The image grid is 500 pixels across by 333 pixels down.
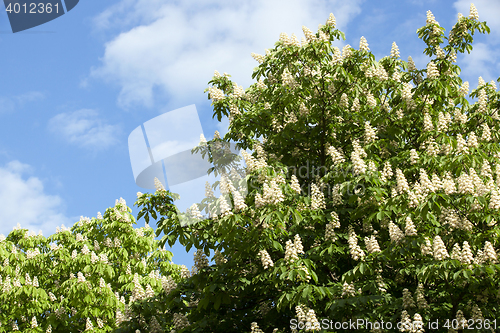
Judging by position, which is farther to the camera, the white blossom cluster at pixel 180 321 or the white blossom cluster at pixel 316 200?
the white blossom cluster at pixel 180 321

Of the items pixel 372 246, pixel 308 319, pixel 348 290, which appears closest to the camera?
pixel 308 319

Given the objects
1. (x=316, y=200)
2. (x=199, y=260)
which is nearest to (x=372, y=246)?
(x=316, y=200)

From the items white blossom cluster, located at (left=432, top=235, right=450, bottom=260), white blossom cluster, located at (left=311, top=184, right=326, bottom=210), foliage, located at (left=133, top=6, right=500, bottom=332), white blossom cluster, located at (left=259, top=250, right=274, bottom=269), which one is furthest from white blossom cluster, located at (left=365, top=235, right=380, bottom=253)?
white blossom cluster, located at (left=259, top=250, right=274, bottom=269)

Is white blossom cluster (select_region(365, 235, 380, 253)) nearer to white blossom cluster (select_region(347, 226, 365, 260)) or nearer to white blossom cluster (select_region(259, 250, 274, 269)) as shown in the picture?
white blossom cluster (select_region(347, 226, 365, 260))

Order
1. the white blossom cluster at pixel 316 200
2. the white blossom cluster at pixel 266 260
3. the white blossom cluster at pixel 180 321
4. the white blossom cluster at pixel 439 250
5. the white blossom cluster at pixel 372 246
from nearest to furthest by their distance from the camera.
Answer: the white blossom cluster at pixel 439 250, the white blossom cluster at pixel 266 260, the white blossom cluster at pixel 372 246, the white blossom cluster at pixel 316 200, the white blossom cluster at pixel 180 321

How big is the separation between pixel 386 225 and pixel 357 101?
3.39m

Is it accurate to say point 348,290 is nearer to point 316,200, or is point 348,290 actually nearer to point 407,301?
point 407,301

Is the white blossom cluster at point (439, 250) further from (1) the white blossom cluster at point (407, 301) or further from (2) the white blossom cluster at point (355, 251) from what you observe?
(2) the white blossom cluster at point (355, 251)

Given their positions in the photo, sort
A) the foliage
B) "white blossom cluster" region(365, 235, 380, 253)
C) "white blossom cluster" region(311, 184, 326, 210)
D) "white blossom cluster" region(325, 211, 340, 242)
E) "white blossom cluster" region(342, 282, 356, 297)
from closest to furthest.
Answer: the foliage → "white blossom cluster" region(342, 282, 356, 297) → "white blossom cluster" region(365, 235, 380, 253) → "white blossom cluster" region(325, 211, 340, 242) → "white blossom cluster" region(311, 184, 326, 210)

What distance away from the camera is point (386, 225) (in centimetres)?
856

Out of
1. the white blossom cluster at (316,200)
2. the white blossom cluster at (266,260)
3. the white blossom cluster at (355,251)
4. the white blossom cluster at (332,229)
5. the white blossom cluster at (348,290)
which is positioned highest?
the white blossom cluster at (316,200)

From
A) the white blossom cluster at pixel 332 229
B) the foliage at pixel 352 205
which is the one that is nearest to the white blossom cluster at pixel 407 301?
the foliage at pixel 352 205

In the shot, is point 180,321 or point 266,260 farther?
point 180,321

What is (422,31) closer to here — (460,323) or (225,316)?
(460,323)
